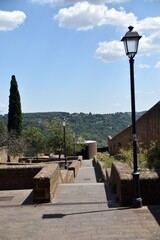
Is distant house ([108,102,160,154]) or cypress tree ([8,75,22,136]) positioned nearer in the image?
distant house ([108,102,160,154])

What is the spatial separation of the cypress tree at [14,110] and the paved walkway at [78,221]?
41.4 meters

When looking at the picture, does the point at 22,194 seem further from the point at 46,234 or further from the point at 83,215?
the point at 46,234

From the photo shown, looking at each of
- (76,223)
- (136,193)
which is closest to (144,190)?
(136,193)

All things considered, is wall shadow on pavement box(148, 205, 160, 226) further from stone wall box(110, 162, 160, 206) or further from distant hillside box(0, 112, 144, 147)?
distant hillside box(0, 112, 144, 147)

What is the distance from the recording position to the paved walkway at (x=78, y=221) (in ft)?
24.1

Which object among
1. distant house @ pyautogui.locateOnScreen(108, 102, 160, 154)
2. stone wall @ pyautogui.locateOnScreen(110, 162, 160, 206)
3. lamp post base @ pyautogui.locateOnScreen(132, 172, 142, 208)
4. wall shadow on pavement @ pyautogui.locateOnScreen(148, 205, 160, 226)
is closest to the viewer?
wall shadow on pavement @ pyautogui.locateOnScreen(148, 205, 160, 226)

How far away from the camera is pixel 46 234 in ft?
24.7

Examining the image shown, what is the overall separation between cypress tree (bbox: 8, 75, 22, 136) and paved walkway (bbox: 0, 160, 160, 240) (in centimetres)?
4136

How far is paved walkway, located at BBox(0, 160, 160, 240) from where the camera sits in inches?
289

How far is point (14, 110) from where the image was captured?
52.3 m

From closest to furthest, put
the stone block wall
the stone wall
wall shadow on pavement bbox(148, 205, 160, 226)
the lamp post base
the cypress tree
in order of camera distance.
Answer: wall shadow on pavement bbox(148, 205, 160, 226), the lamp post base, the stone wall, the stone block wall, the cypress tree

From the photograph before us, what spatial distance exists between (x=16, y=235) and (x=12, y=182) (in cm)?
788

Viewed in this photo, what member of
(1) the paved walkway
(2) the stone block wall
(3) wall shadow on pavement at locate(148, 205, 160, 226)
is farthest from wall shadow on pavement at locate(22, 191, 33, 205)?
(2) the stone block wall

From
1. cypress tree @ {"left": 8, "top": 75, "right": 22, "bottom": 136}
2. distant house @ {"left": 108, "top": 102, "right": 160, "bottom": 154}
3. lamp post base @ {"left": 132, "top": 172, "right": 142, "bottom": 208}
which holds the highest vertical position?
cypress tree @ {"left": 8, "top": 75, "right": 22, "bottom": 136}
